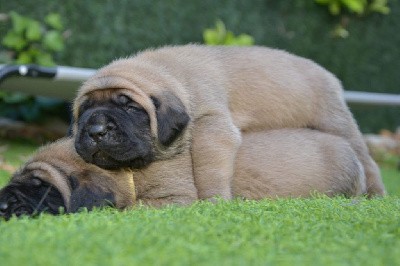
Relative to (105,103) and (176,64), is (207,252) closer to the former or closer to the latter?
(105,103)

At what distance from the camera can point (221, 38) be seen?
8008 mm

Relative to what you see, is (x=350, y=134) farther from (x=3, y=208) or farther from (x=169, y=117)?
(x=3, y=208)

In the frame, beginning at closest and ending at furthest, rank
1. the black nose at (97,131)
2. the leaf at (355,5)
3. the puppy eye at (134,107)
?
the black nose at (97,131) < the puppy eye at (134,107) < the leaf at (355,5)

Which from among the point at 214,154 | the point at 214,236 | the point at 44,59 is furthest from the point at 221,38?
the point at 214,236

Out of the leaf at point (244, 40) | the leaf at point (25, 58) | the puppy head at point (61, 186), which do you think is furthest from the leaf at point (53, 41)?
the puppy head at point (61, 186)

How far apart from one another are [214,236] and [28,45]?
5.08 metres

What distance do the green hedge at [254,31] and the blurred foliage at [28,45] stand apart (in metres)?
0.15

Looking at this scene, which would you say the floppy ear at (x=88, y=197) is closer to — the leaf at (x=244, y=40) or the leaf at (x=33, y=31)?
the leaf at (x=33, y=31)

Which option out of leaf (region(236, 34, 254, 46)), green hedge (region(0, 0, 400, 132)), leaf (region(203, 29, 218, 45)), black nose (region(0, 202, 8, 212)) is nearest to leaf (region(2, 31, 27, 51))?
green hedge (region(0, 0, 400, 132))

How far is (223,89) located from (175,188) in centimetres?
102

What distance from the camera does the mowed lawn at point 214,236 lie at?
2650mm

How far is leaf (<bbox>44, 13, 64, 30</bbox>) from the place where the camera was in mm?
7523

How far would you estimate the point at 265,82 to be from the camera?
5.34 m

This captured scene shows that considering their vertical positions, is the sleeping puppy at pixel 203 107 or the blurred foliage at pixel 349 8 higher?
the sleeping puppy at pixel 203 107
